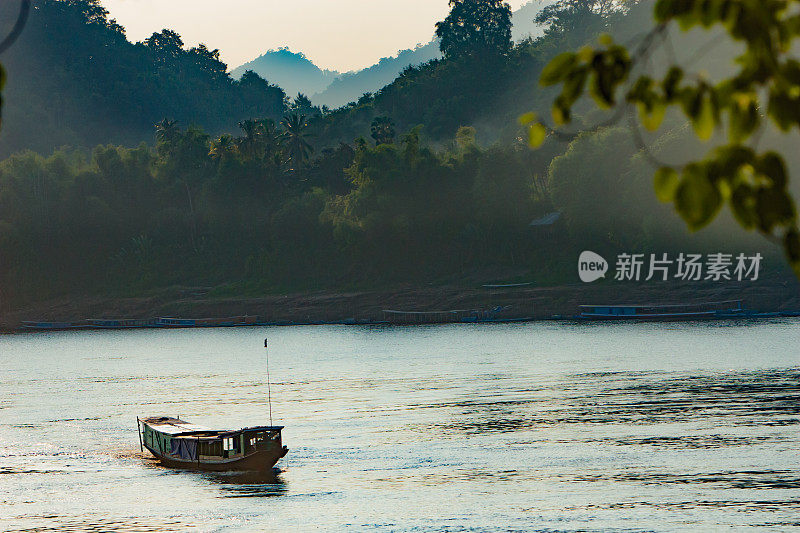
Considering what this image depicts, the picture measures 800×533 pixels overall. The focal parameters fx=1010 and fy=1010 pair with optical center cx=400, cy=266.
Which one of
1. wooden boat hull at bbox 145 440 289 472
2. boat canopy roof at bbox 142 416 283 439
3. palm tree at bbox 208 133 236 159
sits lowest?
wooden boat hull at bbox 145 440 289 472

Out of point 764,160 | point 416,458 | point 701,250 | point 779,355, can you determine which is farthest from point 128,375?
point 764,160

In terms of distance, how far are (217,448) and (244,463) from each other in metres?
2.28

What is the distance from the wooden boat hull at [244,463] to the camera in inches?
2576

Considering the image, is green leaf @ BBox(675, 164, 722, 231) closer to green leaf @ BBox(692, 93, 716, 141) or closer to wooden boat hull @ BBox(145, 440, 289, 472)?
green leaf @ BBox(692, 93, 716, 141)

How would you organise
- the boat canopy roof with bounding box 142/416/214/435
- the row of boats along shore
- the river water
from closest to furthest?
1. the river water
2. the boat canopy roof with bounding box 142/416/214/435
3. the row of boats along shore

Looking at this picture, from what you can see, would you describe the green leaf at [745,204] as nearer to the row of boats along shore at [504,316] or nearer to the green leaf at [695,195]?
the green leaf at [695,195]

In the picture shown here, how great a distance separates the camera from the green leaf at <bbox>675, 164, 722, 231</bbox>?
6.26m

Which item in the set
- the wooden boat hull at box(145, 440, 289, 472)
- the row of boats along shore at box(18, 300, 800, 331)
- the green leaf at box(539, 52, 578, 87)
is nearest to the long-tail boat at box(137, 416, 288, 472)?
the wooden boat hull at box(145, 440, 289, 472)

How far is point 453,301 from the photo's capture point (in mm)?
178625

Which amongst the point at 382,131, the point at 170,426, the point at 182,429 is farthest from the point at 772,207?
the point at 382,131

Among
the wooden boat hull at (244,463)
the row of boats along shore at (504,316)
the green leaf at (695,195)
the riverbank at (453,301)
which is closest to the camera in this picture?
the green leaf at (695,195)

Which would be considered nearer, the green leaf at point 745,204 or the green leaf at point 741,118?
the green leaf at point 745,204

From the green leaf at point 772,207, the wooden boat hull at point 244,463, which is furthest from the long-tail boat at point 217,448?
the green leaf at point 772,207

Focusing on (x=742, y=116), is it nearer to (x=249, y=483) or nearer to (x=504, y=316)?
(x=249, y=483)
